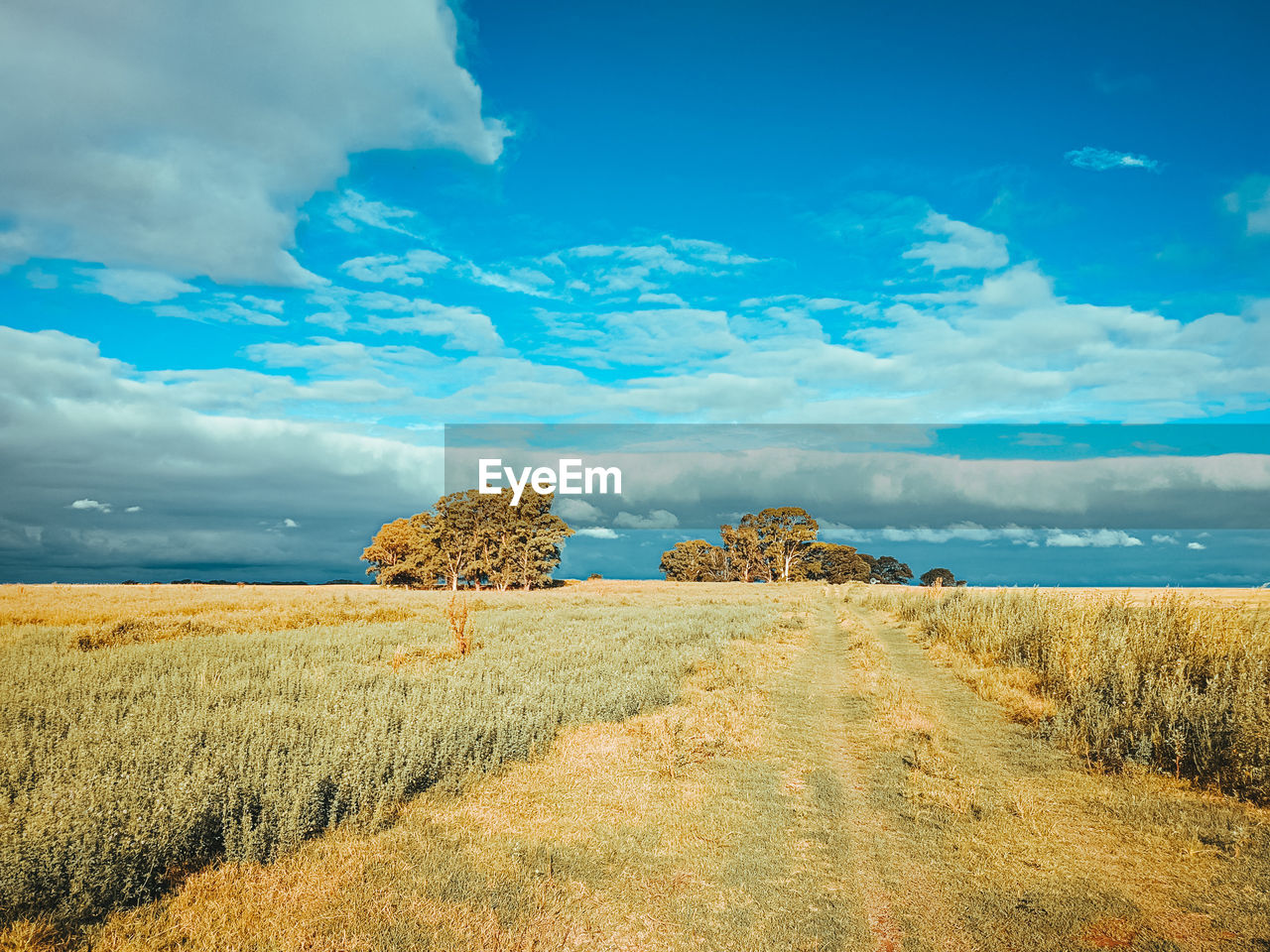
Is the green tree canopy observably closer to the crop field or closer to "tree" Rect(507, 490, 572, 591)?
"tree" Rect(507, 490, 572, 591)

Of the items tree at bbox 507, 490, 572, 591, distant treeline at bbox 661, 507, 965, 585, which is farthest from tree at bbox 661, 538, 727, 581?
tree at bbox 507, 490, 572, 591

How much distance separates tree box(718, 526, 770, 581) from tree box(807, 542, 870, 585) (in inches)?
331

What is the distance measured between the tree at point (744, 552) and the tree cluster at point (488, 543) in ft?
107

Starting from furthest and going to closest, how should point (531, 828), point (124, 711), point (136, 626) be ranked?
point (136, 626) → point (124, 711) → point (531, 828)

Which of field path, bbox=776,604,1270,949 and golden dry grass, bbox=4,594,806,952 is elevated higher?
golden dry grass, bbox=4,594,806,952

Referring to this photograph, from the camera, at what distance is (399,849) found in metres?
6.09

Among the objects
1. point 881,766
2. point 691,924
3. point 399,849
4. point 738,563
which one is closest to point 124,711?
point 399,849

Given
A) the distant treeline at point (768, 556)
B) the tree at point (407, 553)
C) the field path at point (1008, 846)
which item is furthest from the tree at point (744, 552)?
the field path at point (1008, 846)

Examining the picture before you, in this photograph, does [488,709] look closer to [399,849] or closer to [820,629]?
[399,849]

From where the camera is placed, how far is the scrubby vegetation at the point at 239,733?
5.07 metres

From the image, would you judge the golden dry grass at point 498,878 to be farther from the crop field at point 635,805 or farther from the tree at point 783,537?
the tree at point 783,537

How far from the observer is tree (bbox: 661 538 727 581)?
98000mm

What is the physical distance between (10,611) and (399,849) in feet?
103

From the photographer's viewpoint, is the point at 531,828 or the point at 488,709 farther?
the point at 488,709
